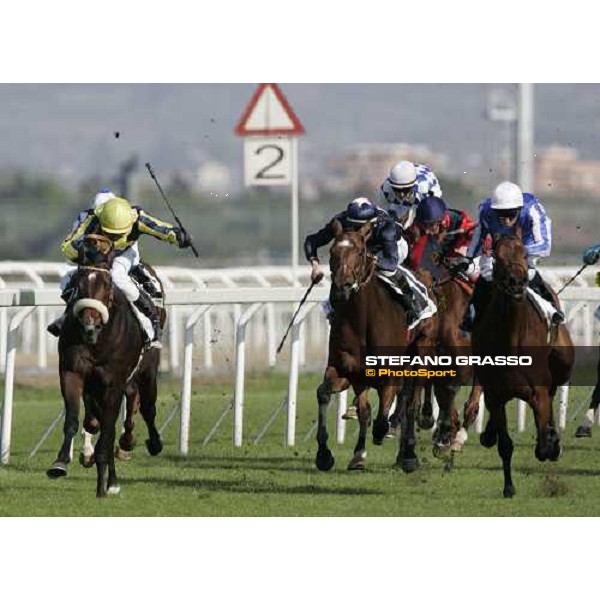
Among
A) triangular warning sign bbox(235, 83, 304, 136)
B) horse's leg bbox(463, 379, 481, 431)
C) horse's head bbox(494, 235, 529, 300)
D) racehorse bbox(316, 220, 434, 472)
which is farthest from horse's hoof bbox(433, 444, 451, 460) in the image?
→ triangular warning sign bbox(235, 83, 304, 136)

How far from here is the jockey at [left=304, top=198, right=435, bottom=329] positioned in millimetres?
11750

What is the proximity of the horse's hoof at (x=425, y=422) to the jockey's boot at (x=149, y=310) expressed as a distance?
6.43 ft

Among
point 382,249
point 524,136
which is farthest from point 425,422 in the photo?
point 524,136

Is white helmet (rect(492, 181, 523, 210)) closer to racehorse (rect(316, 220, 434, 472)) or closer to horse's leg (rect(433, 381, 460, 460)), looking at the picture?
racehorse (rect(316, 220, 434, 472))

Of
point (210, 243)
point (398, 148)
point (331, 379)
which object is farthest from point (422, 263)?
point (398, 148)

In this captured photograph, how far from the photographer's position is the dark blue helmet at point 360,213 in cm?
1173

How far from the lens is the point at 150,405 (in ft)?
42.3

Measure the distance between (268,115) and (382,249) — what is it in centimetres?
410

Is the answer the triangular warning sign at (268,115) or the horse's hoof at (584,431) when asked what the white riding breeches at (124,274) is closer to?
the horse's hoof at (584,431)

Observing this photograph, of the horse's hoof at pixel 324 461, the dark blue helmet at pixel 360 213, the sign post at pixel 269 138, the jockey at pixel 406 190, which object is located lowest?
the horse's hoof at pixel 324 461

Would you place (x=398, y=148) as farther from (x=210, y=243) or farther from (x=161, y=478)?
(x=161, y=478)

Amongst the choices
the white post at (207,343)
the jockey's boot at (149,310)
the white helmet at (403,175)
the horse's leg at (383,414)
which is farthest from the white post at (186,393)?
the white post at (207,343)

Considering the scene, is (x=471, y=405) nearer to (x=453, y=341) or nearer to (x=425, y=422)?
(x=453, y=341)

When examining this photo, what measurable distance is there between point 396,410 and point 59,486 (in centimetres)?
A: 246
